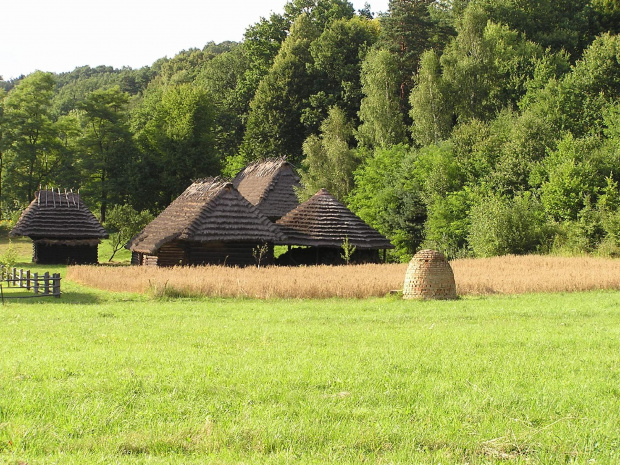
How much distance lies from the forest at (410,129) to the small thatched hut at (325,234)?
21.8 feet

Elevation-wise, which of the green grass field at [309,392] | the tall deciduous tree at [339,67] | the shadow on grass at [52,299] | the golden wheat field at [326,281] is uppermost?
the tall deciduous tree at [339,67]

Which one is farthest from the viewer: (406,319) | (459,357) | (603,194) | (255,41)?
(255,41)

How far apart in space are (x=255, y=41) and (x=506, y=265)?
158ft

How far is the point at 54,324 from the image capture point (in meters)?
13.1

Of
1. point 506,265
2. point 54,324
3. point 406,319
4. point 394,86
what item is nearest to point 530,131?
point 394,86

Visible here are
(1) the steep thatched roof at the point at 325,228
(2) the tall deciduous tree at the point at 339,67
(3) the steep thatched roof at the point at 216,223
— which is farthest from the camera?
(2) the tall deciduous tree at the point at 339,67

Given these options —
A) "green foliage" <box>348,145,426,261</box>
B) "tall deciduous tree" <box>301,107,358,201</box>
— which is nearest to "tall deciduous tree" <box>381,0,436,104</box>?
"tall deciduous tree" <box>301,107,358,201</box>

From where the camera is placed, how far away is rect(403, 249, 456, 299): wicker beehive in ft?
60.3

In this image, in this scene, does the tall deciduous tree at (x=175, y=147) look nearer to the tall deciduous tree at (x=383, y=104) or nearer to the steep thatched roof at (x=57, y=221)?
the steep thatched roof at (x=57, y=221)

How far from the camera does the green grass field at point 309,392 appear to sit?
5523 mm

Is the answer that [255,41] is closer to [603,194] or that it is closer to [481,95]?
[481,95]

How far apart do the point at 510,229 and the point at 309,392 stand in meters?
29.5

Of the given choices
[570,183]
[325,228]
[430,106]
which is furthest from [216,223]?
[430,106]

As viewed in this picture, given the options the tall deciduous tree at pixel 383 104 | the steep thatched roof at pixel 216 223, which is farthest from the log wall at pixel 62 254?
the tall deciduous tree at pixel 383 104
